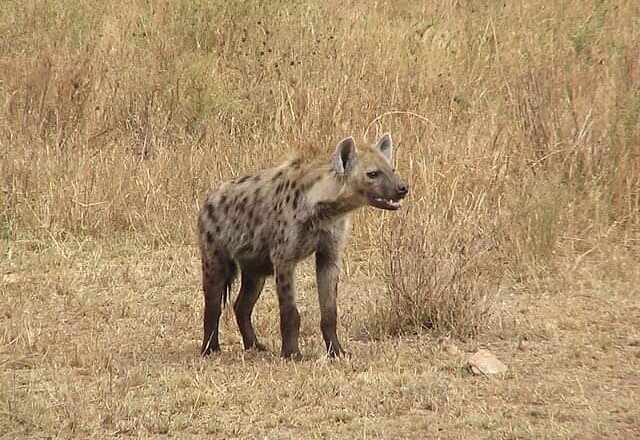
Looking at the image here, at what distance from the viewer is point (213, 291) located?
6.36m

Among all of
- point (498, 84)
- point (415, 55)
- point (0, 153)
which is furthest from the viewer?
point (415, 55)

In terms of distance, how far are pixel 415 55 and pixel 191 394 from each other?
5.95m

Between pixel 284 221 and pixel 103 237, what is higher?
pixel 284 221

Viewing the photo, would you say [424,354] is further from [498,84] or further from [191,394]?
[498,84]

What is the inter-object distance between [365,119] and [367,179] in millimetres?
3164

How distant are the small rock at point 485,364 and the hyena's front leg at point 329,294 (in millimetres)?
650

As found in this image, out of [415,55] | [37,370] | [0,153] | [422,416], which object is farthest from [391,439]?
[415,55]

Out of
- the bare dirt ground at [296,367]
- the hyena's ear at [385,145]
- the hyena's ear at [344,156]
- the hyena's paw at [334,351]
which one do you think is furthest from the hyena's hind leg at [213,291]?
the hyena's ear at [385,145]

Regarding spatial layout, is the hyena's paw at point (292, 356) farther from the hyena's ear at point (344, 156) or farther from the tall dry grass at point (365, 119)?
the hyena's ear at point (344, 156)

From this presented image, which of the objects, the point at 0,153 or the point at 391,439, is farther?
the point at 0,153

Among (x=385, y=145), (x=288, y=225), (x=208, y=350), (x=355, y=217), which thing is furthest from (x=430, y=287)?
(x=355, y=217)

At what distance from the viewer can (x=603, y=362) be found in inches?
239

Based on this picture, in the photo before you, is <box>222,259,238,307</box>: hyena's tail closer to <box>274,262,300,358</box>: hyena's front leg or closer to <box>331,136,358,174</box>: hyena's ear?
<box>274,262,300,358</box>: hyena's front leg

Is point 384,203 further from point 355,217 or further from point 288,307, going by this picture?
point 355,217
